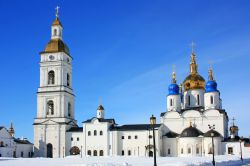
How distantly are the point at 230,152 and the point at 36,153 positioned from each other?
26569mm

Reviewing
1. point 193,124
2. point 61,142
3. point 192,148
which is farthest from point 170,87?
point 61,142

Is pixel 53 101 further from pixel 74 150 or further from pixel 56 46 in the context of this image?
pixel 56 46

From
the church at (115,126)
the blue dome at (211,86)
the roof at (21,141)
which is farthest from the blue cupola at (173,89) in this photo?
the roof at (21,141)

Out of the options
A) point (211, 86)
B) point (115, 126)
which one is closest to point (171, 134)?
point (115, 126)

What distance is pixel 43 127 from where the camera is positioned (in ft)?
200

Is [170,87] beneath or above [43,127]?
above

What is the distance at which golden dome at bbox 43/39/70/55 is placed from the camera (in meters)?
62.0

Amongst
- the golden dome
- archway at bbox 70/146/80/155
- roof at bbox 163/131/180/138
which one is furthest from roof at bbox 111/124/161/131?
the golden dome

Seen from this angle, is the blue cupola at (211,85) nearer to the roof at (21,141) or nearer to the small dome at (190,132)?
the small dome at (190,132)

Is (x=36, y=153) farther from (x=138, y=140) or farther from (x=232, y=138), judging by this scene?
(x=232, y=138)

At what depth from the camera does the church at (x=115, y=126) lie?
57812 millimetres

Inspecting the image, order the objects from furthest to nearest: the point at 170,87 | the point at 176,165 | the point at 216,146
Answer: the point at 170,87 → the point at 216,146 → the point at 176,165

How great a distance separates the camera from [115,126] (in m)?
61.2

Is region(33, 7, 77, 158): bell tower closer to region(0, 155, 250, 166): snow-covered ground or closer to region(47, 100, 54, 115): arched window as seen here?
region(47, 100, 54, 115): arched window
